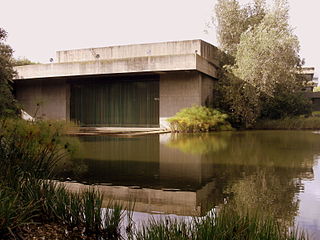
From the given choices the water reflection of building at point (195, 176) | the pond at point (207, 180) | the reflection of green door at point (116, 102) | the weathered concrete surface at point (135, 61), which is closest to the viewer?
the pond at point (207, 180)

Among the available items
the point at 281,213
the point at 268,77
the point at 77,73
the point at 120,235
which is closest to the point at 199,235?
the point at 120,235

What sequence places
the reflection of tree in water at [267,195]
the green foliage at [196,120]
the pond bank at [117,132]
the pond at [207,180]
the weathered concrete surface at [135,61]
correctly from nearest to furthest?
the reflection of tree in water at [267,195]
the pond at [207,180]
the pond bank at [117,132]
the green foliage at [196,120]
the weathered concrete surface at [135,61]

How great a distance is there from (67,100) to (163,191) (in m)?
19.8

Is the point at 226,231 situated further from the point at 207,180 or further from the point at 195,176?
the point at 195,176

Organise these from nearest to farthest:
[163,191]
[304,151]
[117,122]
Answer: [163,191], [304,151], [117,122]

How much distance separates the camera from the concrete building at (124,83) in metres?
19.8

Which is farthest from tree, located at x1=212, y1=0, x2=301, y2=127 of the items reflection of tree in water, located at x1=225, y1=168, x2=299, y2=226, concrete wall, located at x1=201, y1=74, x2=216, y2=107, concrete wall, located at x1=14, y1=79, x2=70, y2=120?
reflection of tree in water, located at x1=225, y1=168, x2=299, y2=226

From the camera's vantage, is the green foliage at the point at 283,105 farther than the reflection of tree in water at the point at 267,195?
Yes

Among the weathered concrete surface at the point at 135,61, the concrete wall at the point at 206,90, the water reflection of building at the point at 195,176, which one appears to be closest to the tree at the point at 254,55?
the concrete wall at the point at 206,90

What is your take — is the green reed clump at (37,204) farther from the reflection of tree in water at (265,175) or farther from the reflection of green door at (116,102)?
the reflection of green door at (116,102)

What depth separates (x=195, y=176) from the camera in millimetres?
6324

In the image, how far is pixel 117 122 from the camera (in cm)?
2273

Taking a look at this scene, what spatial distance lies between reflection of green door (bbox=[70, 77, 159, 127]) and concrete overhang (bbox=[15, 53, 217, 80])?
2.07 metres

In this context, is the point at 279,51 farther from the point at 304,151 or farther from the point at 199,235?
the point at 199,235
